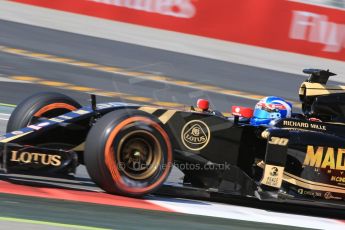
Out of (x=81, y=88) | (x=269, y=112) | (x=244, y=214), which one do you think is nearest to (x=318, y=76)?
(x=269, y=112)

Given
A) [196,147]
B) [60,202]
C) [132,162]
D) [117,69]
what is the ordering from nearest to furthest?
[60,202] → [132,162] → [196,147] → [117,69]

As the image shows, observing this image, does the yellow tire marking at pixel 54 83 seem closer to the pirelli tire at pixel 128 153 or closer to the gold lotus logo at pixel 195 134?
the gold lotus logo at pixel 195 134

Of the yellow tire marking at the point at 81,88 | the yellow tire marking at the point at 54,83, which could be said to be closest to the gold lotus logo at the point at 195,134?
the yellow tire marking at the point at 81,88

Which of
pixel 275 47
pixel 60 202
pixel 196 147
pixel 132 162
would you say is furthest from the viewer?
pixel 275 47

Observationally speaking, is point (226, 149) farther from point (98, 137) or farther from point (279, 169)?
point (98, 137)

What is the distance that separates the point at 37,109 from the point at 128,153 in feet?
4.45

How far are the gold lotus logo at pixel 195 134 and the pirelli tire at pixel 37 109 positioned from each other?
1390mm

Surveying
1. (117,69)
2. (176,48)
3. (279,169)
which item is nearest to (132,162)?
(279,169)

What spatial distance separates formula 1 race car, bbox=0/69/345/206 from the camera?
6281 millimetres

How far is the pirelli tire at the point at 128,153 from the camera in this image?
6184 mm

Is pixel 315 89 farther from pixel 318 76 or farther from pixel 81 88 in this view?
pixel 81 88

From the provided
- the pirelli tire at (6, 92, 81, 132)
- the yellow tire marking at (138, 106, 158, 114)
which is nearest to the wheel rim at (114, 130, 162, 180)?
the yellow tire marking at (138, 106, 158, 114)

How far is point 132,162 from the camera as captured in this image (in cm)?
645

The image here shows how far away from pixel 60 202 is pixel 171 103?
1.72 metres
